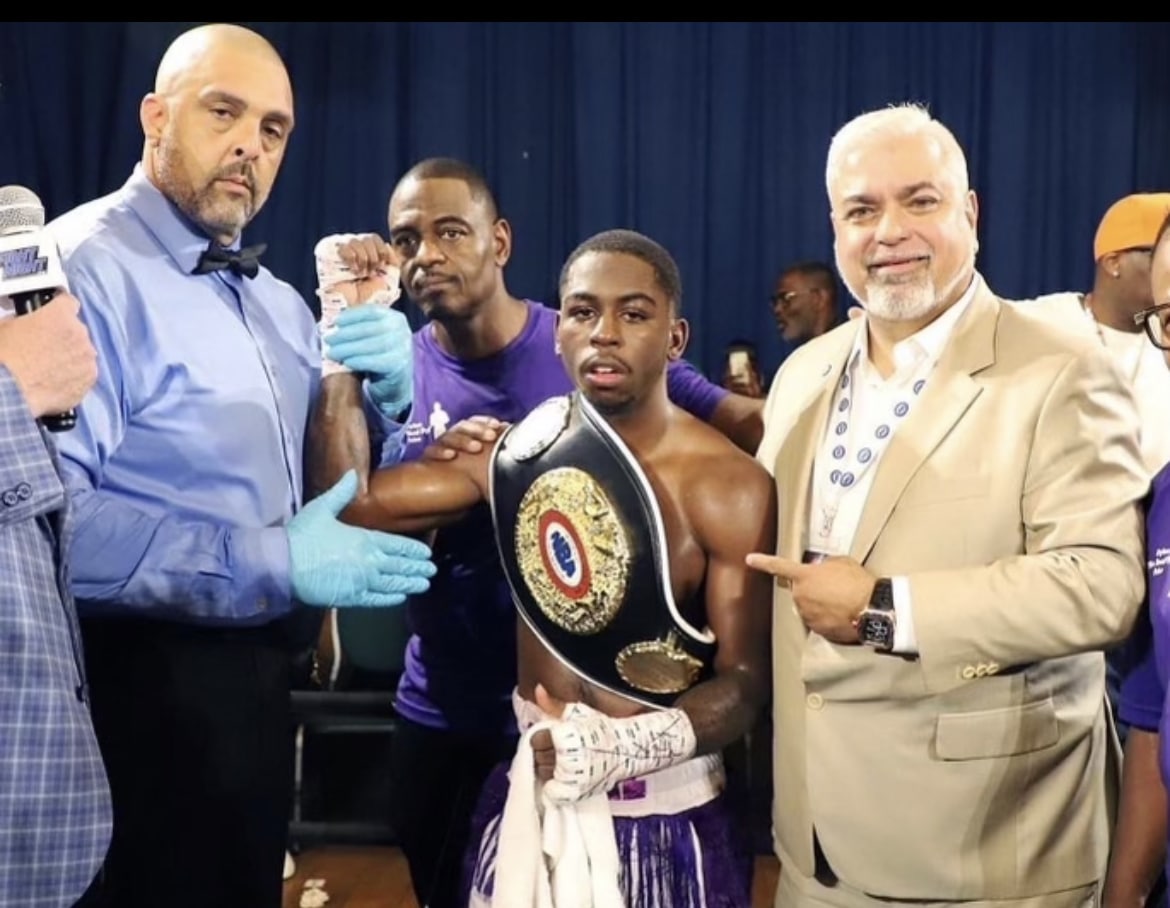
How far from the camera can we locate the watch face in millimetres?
1464

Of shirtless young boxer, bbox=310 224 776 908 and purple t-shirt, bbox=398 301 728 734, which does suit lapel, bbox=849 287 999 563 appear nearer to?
shirtless young boxer, bbox=310 224 776 908

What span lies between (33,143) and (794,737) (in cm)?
422

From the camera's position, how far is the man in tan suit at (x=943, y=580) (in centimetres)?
146

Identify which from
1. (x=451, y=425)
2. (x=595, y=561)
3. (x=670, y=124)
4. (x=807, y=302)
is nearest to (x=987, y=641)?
(x=595, y=561)

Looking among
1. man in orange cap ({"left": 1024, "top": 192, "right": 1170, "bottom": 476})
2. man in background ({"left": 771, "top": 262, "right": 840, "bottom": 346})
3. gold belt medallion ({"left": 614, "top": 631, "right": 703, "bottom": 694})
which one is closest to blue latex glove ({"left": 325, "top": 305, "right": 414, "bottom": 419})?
gold belt medallion ({"left": 614, "top": 631, "right": 703, "bottom": 694})

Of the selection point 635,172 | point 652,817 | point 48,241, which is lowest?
point 652,817

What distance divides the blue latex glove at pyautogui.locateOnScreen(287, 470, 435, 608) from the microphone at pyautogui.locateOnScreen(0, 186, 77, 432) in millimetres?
408

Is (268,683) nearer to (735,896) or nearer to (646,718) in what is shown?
(646,718)

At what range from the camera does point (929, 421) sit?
157 cm

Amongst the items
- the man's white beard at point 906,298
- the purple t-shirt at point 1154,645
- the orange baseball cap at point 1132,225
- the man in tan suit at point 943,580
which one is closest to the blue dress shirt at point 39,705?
the man in tan suit at point 943,580

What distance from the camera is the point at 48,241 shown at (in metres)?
1.32

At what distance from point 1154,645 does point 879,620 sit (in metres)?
0.30

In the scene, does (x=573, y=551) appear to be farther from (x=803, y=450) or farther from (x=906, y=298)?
(x=906, y=298)
